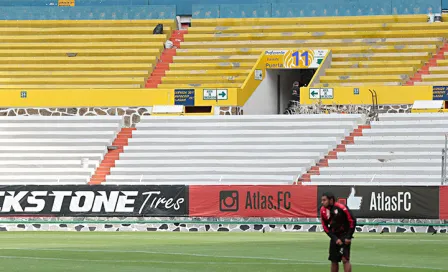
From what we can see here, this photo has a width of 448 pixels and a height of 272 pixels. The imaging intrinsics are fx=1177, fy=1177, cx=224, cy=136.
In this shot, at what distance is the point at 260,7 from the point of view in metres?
46.5

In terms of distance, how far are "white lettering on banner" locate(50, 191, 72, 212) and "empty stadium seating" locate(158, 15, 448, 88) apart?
1104 cm

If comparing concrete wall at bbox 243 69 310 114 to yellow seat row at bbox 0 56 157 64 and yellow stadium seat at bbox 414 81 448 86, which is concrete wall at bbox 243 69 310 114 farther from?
yellow stadium seat at bbox 414 81 448 86

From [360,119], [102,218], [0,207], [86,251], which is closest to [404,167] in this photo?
[360,119]

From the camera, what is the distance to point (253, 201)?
31.7 meters

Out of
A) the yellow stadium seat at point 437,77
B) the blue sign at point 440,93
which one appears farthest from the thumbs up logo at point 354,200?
the yellow stadium seat at point 437,77

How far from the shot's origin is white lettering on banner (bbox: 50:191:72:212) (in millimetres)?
32344

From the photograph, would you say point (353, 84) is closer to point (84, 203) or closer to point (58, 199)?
point (84, 203)

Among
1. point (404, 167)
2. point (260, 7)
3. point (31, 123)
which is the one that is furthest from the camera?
point (260, 7)

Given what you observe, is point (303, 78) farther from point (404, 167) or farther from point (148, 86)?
point (404, 167)

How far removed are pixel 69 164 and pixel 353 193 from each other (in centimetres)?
1104

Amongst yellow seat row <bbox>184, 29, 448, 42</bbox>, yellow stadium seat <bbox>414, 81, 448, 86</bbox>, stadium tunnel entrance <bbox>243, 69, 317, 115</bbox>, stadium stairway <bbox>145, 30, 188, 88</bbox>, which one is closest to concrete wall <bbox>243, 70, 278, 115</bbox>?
stadium tunnel entrance <bbox>243, 69, 317, 115</bbox>

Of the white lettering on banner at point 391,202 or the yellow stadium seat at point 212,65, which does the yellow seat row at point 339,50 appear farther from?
the white lettering on banner at point 391,202

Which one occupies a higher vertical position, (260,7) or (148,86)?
(260,7)

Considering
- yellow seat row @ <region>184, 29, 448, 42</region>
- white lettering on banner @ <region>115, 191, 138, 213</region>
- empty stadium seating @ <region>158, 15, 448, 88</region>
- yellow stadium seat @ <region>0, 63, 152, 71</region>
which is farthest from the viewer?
yellow stadium seat @ <region>0, 63, 152, 71</region>
